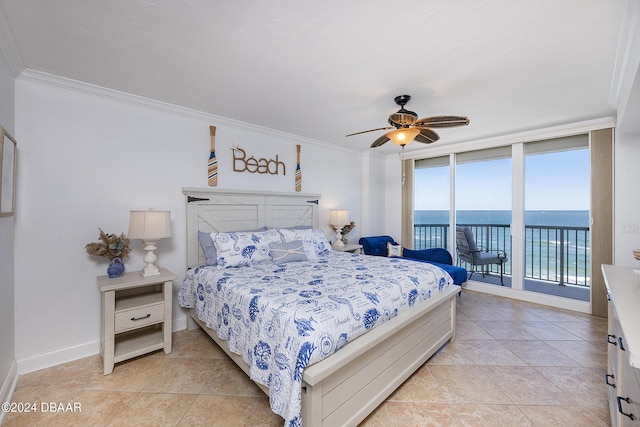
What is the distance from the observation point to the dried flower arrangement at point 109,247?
7.63 feet

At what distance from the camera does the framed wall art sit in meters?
1.70

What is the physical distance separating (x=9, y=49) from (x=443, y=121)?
3314mm

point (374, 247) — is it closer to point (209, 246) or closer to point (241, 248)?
point (241, 248)

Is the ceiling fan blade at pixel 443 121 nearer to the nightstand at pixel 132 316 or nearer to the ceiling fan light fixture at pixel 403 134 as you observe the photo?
the ceiling fan light fixture at pixel 403 134

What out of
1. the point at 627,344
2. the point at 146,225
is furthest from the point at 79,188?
the point at 627,344

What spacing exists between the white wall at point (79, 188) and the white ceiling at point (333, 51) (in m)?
0.25

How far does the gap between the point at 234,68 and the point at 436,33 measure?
1.52 m

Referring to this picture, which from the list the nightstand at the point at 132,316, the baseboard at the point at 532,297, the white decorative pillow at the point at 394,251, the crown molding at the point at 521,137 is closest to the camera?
the nightstand at the point at 132,316

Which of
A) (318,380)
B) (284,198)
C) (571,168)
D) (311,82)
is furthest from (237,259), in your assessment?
(571,168)

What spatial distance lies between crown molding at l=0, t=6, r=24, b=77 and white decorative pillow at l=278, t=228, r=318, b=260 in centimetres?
259

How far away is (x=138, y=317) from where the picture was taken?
2273 millimetres

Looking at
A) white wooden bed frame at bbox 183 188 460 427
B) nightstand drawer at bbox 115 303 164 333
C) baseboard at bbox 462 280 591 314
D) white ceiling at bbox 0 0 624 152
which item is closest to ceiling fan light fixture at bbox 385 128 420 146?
white ceiling at bbox 0 0 624 152

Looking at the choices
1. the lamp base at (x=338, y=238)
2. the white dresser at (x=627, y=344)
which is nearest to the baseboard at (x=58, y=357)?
the lamp base at (x=338, y=238)

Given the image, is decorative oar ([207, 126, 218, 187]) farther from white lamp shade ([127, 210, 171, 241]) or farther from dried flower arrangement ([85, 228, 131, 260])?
dried flower arrangement ([85, 228, 131, 260])
